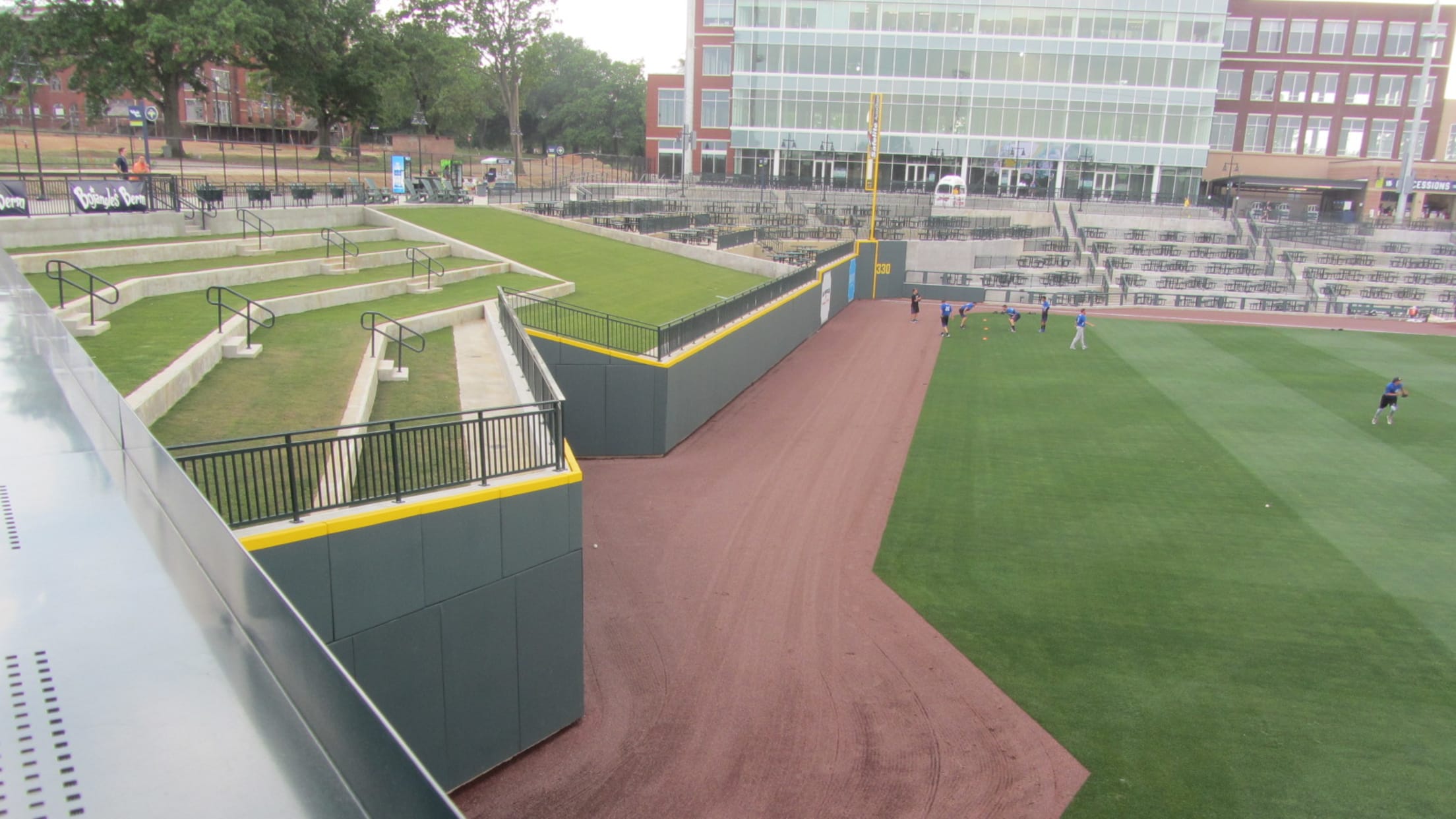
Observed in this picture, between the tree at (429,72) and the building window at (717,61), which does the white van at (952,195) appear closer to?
the building window at (717,61)

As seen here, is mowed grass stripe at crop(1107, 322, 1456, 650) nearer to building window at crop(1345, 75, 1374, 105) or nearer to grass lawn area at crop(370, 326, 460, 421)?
grass lawn area at crop(370, 326, 460, 421)

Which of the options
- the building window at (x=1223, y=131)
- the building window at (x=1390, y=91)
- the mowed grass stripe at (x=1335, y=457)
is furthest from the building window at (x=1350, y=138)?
the mowed grass stripe at (x=1335, y=457)

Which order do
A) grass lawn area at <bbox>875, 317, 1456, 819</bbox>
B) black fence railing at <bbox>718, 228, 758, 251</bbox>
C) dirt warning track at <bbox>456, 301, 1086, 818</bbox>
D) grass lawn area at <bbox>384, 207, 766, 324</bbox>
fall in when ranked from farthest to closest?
black fence railing at <bbox>718, 228, 758, 251</bbox>
grass lawn area at <bbox>384, 207, 766, 324</bbox>
grass lawn area at <bbox>875, 317, 1456, 819</bbox>
dirt warning track at <bbox>456, 301, 1086, 818</bbox>

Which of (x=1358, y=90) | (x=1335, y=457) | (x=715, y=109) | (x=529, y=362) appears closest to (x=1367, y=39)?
(x=1358, y=90)

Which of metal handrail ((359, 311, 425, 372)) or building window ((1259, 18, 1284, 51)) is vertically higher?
building window ((1259, 18, 1284, 51))

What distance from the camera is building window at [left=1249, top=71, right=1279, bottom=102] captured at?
7688cm

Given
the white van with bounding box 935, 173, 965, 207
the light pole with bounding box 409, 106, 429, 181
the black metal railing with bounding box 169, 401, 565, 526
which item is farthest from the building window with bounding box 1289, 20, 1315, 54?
the black metal railing with bounding box 169, 401, 565, 526

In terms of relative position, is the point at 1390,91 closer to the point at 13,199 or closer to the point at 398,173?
the point at 398,173

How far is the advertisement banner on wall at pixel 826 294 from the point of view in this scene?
37562 mm

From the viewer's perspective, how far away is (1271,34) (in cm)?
7619

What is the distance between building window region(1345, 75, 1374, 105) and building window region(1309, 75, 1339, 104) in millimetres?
873

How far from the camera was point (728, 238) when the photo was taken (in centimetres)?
4306

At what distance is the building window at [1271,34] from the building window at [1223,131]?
5821 mm

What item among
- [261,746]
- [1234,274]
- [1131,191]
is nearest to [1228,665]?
[261,746]
